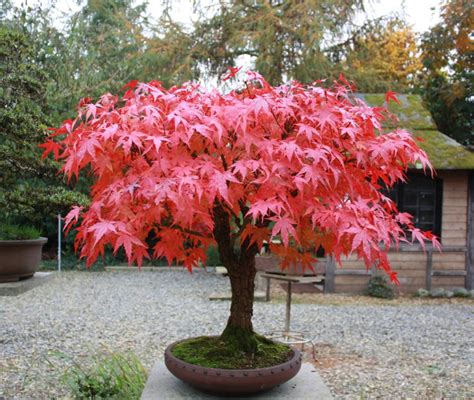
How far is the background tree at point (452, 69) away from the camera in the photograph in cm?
1200

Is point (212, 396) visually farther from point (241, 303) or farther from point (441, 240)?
point (441, 240)

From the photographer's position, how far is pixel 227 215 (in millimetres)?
2645

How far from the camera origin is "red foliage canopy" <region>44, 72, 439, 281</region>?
6.90 feet

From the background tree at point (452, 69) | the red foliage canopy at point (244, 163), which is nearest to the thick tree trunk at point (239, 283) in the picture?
the red foliage canopy at point (244, 163)

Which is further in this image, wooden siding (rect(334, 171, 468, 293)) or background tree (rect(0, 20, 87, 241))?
wooden siding (rect(334, 171, 468, 293))

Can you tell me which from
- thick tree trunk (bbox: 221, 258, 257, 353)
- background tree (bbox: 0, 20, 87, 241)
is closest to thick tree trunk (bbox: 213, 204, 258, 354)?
thick tree trunk (bbox: 221, 258, 257, 353)

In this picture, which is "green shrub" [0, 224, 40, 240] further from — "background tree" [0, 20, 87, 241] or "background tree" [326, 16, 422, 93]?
"background tree" [326, 16, 422, 93]

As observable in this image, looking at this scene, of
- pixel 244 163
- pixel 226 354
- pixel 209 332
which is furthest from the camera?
pixel 209 332

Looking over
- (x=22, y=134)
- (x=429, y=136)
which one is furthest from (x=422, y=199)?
(x=22, y=134)

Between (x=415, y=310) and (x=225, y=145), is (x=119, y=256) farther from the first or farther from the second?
(x=225, y=145)

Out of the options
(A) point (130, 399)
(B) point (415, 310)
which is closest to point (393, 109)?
(B) point (415, 310)

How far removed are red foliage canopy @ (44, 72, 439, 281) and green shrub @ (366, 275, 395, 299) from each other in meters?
6.17

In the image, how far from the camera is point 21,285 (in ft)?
26.5

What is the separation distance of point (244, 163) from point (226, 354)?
996 millimetres
